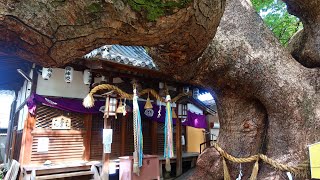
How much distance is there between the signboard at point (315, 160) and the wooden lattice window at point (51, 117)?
642 cm

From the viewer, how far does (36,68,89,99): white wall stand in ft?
24.4

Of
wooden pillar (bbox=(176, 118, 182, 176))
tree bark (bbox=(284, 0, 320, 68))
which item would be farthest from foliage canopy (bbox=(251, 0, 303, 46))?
wooden pillar (bbox=(176, 118, 182, 176))

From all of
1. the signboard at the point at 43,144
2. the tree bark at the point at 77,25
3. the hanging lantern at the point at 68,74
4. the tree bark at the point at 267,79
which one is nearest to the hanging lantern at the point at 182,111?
the hanging lantern at the point at 68,74

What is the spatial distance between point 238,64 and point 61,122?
5.78 m

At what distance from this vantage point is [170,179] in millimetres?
8461

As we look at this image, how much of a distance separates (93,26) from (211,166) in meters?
4.07

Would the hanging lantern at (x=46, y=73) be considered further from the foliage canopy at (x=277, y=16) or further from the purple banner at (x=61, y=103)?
the foliage canopy at (x=277, y=16)

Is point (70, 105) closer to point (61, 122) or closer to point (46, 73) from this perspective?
point (61, 122)

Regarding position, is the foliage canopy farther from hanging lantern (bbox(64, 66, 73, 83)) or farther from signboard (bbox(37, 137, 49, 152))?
signboard (bbox(37, 137, 49, 152))

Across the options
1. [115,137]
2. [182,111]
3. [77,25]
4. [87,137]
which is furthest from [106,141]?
[77,25]

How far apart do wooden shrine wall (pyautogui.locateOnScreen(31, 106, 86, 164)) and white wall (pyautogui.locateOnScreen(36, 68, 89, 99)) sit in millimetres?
530

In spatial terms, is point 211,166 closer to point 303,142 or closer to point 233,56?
point 303,142

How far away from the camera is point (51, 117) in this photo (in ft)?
24.3

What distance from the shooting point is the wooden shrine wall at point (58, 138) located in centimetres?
706
